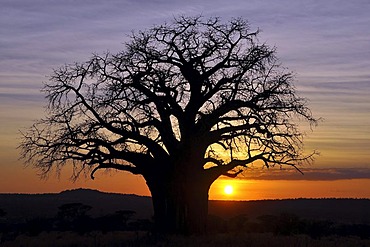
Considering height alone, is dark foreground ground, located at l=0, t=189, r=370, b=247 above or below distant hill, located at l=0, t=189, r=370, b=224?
below

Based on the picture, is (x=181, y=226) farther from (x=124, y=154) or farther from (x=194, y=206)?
(x=124, y=154)

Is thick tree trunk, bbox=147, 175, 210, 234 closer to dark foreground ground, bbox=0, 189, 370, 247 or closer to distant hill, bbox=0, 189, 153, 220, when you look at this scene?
dark foreground ground, bbox=0, 189, 370, 247

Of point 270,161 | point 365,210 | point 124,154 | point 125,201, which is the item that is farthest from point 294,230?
point 125,201

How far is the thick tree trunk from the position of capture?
31.1 meters

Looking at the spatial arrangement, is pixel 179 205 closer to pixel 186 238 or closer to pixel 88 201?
pixel 186 238

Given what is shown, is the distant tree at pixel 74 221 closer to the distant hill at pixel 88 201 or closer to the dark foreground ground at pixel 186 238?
the dark foreground ground at pixel 186 238

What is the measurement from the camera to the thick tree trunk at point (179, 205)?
3109cm

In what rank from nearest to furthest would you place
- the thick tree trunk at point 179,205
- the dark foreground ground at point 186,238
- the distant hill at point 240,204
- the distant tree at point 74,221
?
1. the dark foreground ground at point 186,238
2. the thick tree trunk at point 179,205
3. the distant tree at point 74,221
4. the distant hill at point 240,204

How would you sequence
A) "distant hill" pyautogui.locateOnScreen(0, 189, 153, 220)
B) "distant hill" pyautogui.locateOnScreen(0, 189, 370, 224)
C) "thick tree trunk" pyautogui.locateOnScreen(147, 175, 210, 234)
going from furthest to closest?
"distant hill" pyautogui.locateOnScreen(0, 189, 370, 224), "distant hill" pyautogui.locateOnScreen(0, 189, 153, 220), "thick tree trunk" pyautogui.locateOnScreen(147, 175, 210, 234)

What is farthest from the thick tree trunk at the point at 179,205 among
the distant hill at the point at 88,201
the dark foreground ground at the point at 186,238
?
the distant hill at the point at 88,201

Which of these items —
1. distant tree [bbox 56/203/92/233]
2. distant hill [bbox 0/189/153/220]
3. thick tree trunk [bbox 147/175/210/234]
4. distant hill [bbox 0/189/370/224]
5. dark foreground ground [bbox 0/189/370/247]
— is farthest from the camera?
distant hill [bbox 0/189/370/224]

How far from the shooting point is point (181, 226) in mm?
31000

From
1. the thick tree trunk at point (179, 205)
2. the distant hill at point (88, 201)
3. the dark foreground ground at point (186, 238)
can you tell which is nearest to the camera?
the dark foreground ground at point (186, 238)

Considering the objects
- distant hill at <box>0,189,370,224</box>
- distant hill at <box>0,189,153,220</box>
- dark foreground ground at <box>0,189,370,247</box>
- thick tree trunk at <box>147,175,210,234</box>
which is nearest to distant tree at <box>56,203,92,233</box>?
dark foreground ground at <box>0,189,370,247</box>
